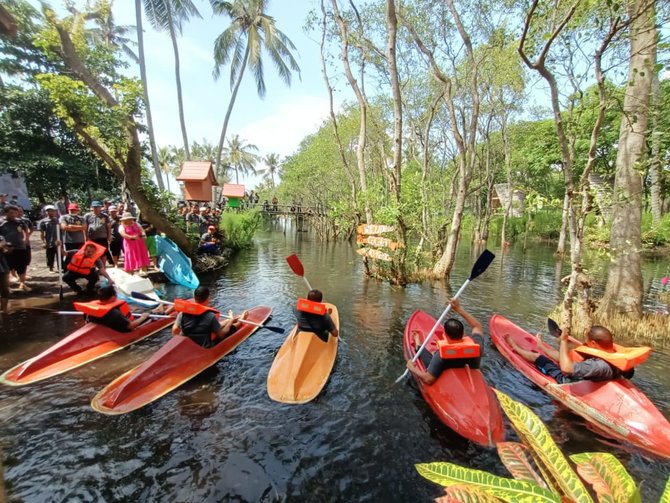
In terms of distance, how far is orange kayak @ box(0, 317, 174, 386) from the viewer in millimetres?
5117

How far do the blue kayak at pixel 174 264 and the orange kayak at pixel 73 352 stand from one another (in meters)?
4.68

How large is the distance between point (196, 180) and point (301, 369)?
15399 millimetres

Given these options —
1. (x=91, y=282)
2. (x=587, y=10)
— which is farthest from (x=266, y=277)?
(x=587, y=10)

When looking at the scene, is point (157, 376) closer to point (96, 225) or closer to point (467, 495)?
point (467, 495)

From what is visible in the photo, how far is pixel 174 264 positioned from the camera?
1162cm

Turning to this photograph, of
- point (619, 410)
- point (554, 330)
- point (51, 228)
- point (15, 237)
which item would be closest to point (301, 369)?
point (619, 410)

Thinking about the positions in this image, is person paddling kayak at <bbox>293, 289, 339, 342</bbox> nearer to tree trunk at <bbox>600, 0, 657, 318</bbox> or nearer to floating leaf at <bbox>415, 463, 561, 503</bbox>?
floating leaf at <bbox>415, 463, 561, 503</bbox>

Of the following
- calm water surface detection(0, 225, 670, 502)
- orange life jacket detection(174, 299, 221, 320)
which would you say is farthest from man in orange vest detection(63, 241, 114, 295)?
orange life jacket detection(174, 299, 221, 320)

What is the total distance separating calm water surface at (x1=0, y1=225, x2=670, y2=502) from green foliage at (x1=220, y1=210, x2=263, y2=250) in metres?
11.6

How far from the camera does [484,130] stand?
23750 millimetres

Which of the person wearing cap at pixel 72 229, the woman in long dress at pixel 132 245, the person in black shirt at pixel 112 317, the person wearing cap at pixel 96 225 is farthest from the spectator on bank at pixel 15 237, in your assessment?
the person in black shirt at pixel 112 317

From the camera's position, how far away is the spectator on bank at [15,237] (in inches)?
308

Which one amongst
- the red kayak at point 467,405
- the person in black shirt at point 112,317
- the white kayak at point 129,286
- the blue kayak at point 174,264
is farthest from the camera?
the blue kayak at point 174,264

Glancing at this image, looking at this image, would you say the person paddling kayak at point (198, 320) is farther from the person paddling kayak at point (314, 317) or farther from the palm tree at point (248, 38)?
the palm tree at point (248, 38)
